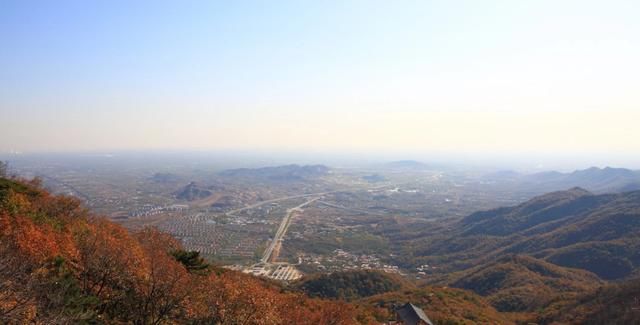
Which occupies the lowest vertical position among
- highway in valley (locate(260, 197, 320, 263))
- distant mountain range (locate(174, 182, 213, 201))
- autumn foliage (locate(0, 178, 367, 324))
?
highway in valley (locate(260, 197, 320, 263))

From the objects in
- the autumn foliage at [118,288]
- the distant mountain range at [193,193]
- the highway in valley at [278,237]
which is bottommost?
the highway in valley at [278,237]

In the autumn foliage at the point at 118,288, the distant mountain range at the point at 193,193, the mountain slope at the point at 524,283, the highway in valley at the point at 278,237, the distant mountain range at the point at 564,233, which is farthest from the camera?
the distant mountain range at the point at 193,193

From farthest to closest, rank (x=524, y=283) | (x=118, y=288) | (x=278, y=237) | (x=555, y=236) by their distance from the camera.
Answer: (x=278, y=237) → (x=555, y=236) → (x=524, y=283) → (x=118, y=288)

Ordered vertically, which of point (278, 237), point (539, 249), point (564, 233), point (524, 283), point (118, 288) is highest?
point (118, 288)

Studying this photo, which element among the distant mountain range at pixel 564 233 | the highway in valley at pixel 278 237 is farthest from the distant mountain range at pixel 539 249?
the highway in valley at pixel 278 237

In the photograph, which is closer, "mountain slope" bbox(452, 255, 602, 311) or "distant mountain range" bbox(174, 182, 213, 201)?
"mountain slope" bbox(452, 255, 602, 311)

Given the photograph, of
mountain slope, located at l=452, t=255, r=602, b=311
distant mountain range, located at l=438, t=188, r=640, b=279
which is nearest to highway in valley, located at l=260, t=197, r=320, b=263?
distant mountain range, located at l=438, t=188, r=640, b=279

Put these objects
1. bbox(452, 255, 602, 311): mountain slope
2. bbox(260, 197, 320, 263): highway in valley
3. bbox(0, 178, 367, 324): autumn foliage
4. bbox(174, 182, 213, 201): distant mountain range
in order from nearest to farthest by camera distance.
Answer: bbox(0, 178, 367, 324): autumn foliage, bbox(452, 255, 602, 311): mountain slope, bbox(260, 197, 320, 263): highway in valley, bbox(174, 182, 213, 201): distant mountain range

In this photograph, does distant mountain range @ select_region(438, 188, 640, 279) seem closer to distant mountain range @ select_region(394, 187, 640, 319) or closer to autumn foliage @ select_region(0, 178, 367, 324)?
distant mountain range @ select_region(394, 187, 640, 319)

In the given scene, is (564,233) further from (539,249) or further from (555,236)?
(539,249)

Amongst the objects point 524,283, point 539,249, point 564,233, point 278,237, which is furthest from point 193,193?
point 524,283

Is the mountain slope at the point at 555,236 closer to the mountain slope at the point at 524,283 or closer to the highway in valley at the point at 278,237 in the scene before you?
the mountain slope at the point at 524,283

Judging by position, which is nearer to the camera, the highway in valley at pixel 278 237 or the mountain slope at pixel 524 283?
the mountain slope at pixel 524 283
